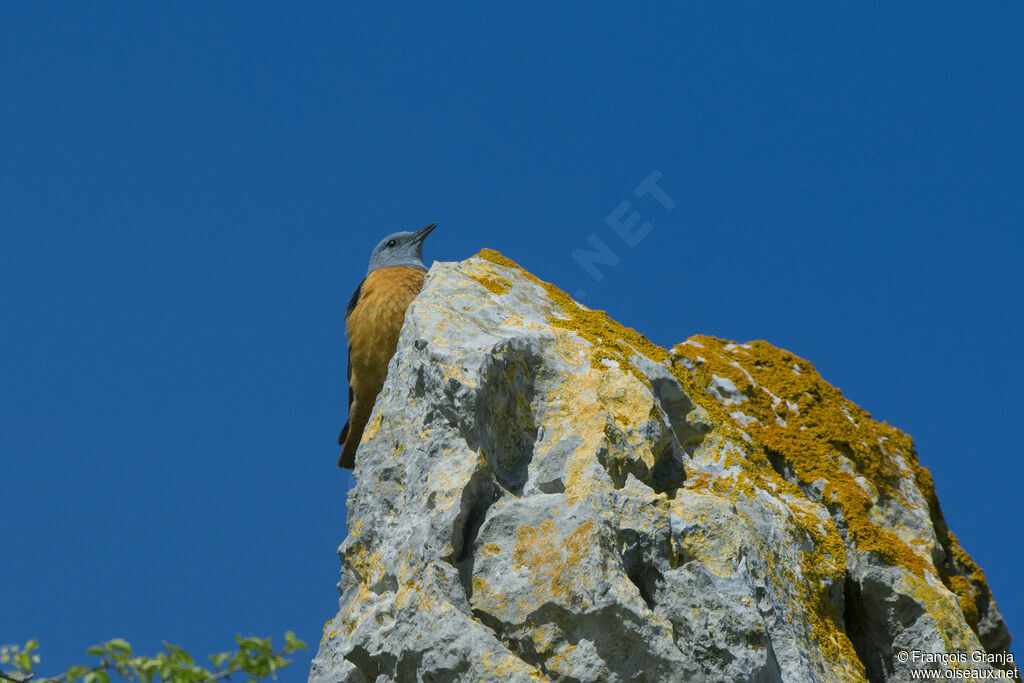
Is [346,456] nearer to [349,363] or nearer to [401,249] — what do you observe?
[349,363]

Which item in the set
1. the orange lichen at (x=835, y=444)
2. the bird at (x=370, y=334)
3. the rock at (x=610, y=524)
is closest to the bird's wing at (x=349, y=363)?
the bird at (x=370, y=334)

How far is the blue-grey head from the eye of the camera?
366 inches

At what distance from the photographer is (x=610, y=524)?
5.09 meters

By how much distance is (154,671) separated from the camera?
577cm

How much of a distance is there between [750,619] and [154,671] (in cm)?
324

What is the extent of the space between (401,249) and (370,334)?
4.90 ft

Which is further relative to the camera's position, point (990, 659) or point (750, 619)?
point (990, 659)

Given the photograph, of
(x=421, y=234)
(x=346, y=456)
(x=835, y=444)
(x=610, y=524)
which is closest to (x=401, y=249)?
(x=421, y=234)

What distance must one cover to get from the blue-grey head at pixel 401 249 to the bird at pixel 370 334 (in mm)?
449

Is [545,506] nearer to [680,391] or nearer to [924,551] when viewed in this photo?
[680,391]

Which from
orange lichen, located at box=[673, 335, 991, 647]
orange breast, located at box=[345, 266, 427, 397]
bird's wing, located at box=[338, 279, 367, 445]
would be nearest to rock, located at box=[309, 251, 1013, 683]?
orange lichen, located at box=[673, 335, 991, 647]

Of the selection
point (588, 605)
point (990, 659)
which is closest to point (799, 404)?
point (990, 659)

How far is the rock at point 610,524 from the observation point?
16.1 ft

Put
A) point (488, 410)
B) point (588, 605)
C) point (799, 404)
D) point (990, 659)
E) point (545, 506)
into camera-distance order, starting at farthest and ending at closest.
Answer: point (799, 404) < point (990, 659) < point (488, 410) < point (545, 506) < point (588, 605)
